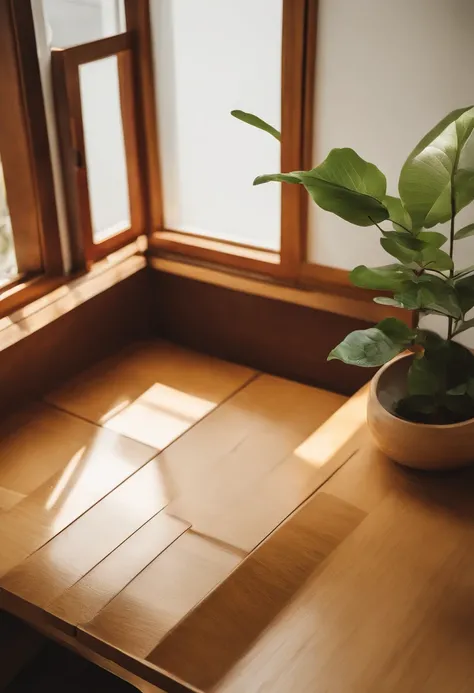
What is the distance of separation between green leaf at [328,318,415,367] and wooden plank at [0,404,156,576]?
641 mm

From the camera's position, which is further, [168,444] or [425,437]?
[168,444]

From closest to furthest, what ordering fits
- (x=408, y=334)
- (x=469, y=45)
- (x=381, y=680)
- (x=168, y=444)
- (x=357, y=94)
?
(x=381, y=680) < (x=408, y=334) < (x=469, y=45) < (x=357, y=94) < (x=168, y=444)

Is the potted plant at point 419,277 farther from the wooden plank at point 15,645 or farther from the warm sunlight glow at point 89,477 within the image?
the wooden plank at point 15,645

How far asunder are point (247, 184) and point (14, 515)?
920 millimetres

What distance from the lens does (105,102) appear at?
212 centimetres

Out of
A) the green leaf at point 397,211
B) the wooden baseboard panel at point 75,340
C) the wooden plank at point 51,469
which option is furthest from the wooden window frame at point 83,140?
the green leaf at point 397,211

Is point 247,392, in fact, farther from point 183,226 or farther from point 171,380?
point 183,226

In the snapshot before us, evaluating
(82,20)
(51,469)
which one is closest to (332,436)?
(51,469)

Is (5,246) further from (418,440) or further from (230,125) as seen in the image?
(418,440)

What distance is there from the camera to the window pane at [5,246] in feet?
6.48

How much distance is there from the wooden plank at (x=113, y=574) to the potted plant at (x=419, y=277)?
1.45 ft

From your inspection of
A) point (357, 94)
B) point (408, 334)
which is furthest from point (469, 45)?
point (408, 334)

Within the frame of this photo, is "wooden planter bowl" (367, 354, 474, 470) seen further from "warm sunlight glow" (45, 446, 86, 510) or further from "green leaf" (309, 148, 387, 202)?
"warm sunlight glow" (45, 446, 86, 510)

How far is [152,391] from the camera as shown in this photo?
2127 mm
